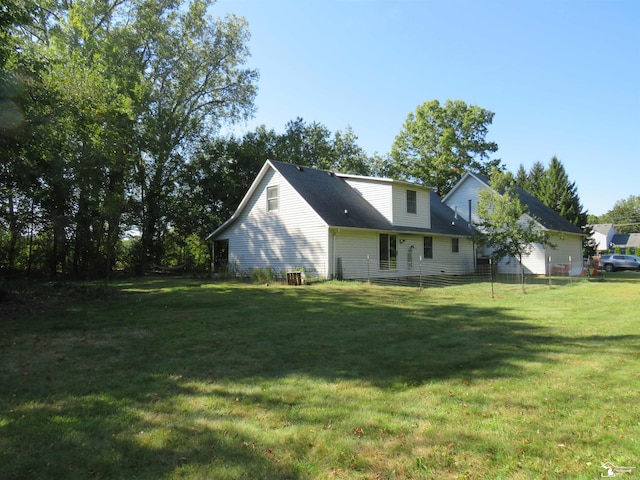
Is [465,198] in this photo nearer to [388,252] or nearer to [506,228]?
[388,252]

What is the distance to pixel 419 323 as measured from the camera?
838 centimetres

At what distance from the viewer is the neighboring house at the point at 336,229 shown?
18656 mm

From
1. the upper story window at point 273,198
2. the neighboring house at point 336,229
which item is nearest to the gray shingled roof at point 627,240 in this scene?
the neighboring house at point 336,229

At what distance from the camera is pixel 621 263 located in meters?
34.2

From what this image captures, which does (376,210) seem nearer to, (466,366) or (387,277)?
(387,277)

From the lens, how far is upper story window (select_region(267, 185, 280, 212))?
20781 millimetres

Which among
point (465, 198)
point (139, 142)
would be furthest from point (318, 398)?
point (465, 198)

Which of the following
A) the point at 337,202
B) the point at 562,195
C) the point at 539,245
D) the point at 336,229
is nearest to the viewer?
the point at 336,229

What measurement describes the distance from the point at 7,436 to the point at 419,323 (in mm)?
6700

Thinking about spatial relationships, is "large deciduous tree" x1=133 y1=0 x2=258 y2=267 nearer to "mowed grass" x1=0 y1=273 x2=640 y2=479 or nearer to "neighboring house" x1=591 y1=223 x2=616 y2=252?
"mowed grass" x1=0 y1=273 x2=640 y2=479

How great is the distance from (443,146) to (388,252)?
79.7ft

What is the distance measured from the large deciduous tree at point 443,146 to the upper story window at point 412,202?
789 inches

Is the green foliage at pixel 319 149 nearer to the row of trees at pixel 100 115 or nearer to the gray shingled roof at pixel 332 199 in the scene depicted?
the row of trees at pixel 100 115

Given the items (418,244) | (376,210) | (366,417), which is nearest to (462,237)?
(418,244)
